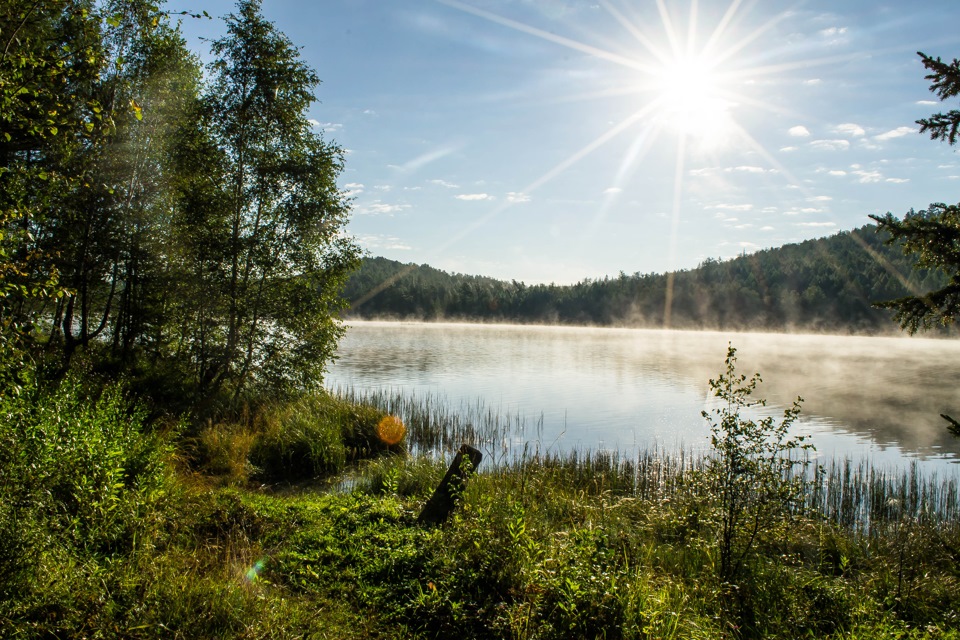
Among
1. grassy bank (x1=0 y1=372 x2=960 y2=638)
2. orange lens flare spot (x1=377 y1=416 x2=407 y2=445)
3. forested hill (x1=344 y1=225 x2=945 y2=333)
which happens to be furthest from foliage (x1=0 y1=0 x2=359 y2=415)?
forested hill (x1=344 y1=225 x2=945 y2=333)

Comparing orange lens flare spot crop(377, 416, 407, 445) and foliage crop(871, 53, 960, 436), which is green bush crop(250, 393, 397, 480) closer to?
orange lens flare spot crop(377, 416, 407, 445)

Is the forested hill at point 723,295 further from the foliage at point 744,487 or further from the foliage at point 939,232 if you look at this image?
the foliage at point 744,487

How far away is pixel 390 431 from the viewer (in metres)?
14.7

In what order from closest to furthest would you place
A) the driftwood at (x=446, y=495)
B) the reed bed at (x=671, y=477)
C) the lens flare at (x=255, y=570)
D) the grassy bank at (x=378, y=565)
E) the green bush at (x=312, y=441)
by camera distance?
1. the grassy bank at (x=378, y=565)
2. the lens flare at (x=255, y=570)
3. the driftwood at (x=446, y=495)
4. the reed bed at (x=671, y=477)
5. the green bush at (x=312, y=441)

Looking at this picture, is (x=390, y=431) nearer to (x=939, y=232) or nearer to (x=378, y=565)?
(x=378, y=565)

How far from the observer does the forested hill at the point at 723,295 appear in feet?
298

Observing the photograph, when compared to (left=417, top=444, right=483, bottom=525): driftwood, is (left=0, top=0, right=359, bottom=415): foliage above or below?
above

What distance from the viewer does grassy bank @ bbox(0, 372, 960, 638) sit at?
170 inches

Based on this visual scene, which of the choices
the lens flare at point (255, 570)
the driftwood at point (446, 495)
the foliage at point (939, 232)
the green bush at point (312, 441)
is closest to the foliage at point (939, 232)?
the foliage at point (939, 232)

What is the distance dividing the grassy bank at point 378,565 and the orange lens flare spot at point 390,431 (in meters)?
5.87

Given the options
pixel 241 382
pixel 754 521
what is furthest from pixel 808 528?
pixel 241 382

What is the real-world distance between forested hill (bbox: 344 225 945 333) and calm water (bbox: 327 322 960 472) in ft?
157

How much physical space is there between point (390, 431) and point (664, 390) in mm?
15924

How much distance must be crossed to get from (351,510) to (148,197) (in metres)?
12.0
